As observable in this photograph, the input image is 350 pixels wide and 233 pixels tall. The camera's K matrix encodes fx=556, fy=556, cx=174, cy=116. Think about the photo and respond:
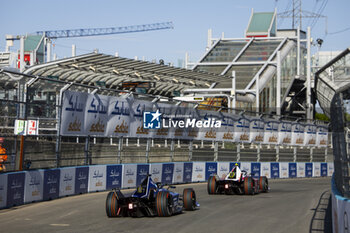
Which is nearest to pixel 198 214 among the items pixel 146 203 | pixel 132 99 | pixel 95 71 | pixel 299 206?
pixel 146 203

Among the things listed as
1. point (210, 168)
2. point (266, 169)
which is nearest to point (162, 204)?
point (210, 168)

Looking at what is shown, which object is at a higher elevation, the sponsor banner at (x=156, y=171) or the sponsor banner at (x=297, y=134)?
the sponsor banner at (x=297, y=134)

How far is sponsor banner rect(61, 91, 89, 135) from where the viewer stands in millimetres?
16484

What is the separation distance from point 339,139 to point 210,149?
1679 cm

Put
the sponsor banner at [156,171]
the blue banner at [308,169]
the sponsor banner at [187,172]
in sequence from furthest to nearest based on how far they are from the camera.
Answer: the blue banner at [308,169], the sponsor banner at [187,172], the sponsor banner at [156,171]

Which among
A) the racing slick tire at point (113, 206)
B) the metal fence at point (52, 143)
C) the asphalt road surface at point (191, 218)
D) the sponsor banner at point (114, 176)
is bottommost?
the asphalt road surface at point (191, 218)

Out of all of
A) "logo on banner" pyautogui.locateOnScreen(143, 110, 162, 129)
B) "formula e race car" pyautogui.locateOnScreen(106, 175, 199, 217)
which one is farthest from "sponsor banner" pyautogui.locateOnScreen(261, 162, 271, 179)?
"formula e race car" pyautogui.locateOnScreen(106, 175, 199, 217)

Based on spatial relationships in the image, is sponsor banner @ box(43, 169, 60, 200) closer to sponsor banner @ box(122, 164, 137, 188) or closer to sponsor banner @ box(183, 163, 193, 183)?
sponsor banner @ box(122, 164, 137, 188)

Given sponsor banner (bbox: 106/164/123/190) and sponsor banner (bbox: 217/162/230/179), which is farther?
sponsor banner (bbox: 217/162/230/179)

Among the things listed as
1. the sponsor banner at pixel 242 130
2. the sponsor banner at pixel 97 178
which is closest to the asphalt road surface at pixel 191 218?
the sponsor banner at pixel 97 178

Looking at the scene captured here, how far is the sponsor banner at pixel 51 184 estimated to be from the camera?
1517cm

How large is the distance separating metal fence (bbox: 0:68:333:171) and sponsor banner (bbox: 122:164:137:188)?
50cm

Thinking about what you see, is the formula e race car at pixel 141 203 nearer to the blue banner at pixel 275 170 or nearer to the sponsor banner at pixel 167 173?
the sponsor banner at pixel 167 173

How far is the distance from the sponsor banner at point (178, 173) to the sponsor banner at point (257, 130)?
25.6ft
